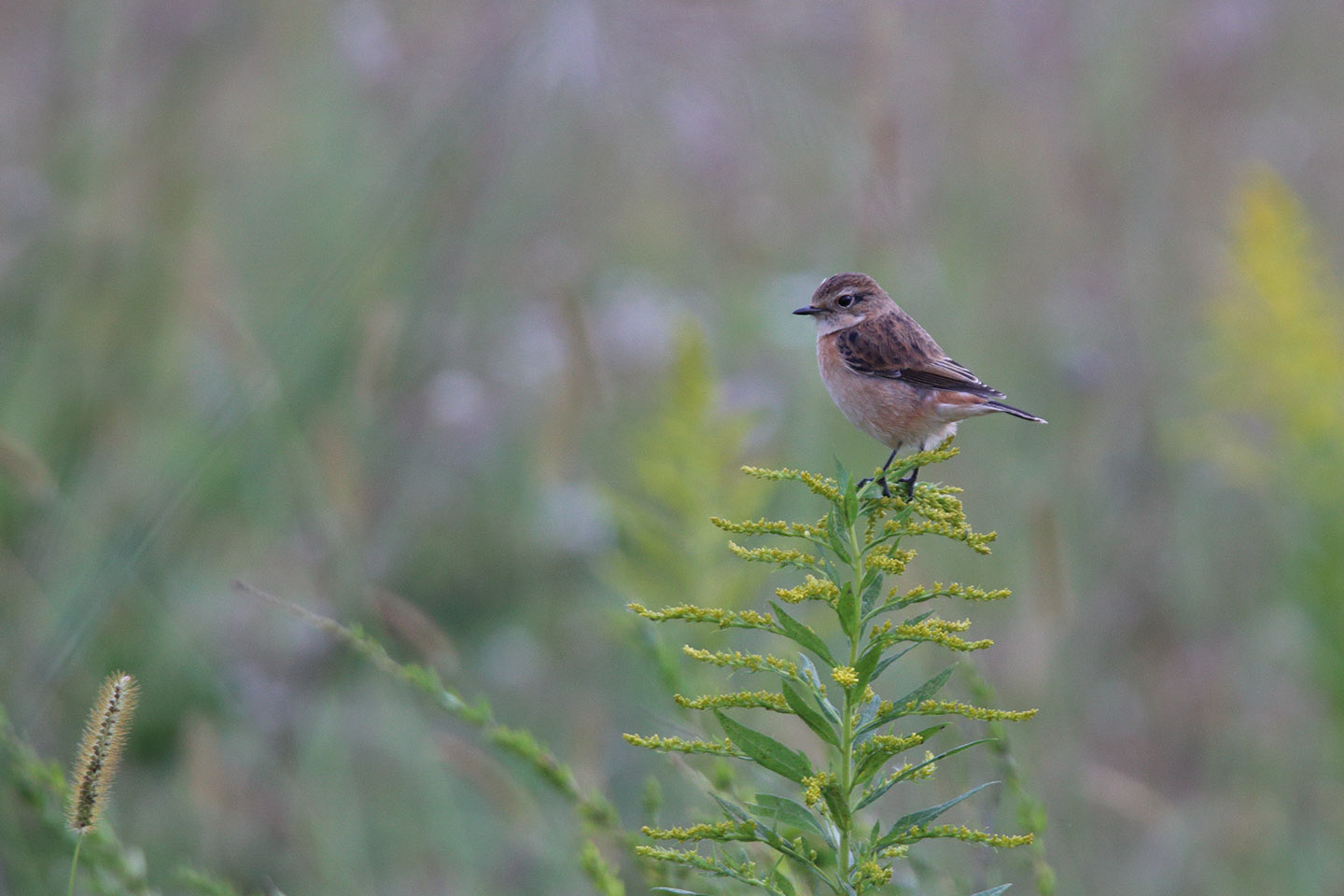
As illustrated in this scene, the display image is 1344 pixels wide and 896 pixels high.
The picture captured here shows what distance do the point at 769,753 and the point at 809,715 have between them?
2.6 inches

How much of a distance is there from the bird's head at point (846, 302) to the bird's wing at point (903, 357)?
0.16 ft

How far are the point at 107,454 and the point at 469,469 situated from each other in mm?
1545

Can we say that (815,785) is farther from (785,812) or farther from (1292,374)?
(1292,374)

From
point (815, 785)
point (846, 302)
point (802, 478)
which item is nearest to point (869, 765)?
point (815, 785)

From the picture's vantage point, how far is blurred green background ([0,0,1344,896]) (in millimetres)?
3664

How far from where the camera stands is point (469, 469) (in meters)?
5.35

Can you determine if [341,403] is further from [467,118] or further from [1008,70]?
[1008,70]

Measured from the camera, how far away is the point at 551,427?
4.02m

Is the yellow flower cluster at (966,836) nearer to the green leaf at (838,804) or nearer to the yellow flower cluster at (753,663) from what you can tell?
the green leaf at (838,804)

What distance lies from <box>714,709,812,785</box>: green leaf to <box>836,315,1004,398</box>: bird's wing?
149 centimetres

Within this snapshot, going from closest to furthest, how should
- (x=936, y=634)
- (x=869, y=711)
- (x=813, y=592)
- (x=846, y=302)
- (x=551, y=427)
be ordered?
(x=936, y=634)
(x=813, y=592)
(x=869, y=711)
(x=846, y=302)
(x=551, y=427)

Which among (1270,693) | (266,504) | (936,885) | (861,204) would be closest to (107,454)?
(266,504)

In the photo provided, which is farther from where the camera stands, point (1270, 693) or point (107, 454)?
point (1270, 693)

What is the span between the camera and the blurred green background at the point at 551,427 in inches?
144
